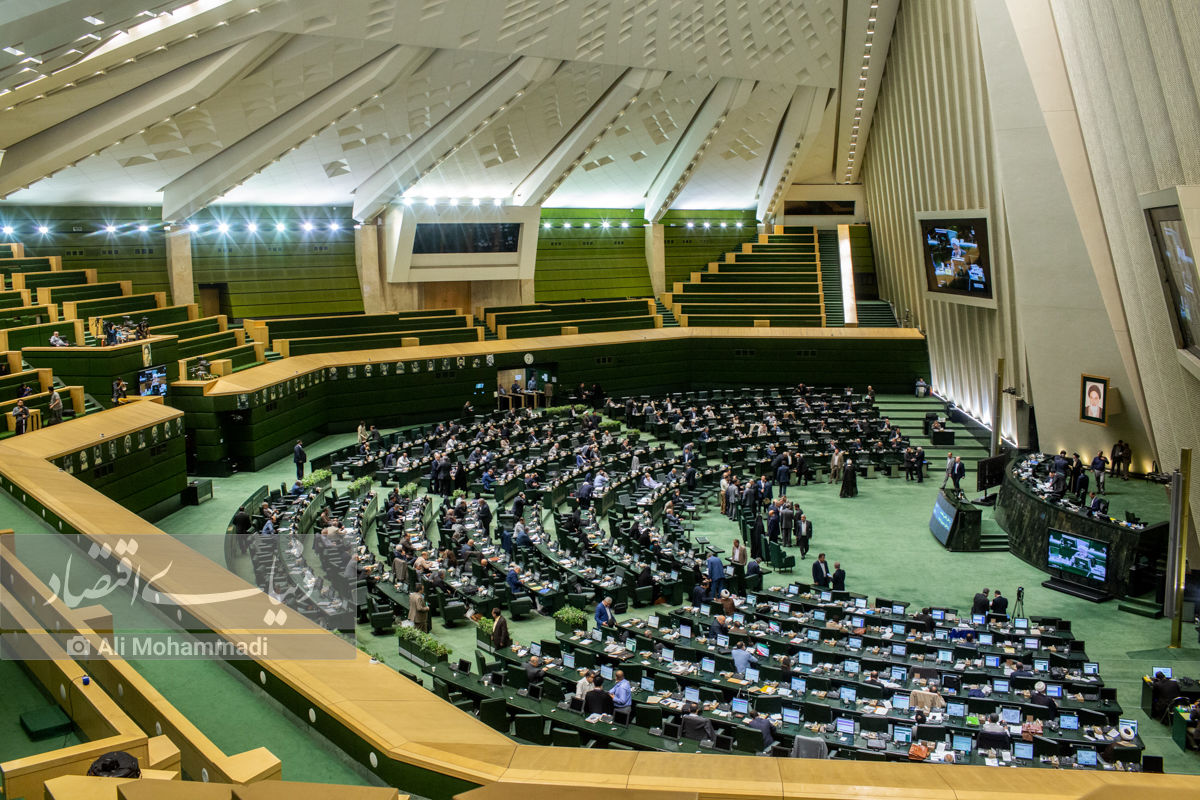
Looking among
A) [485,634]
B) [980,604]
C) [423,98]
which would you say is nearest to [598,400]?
[423,98]

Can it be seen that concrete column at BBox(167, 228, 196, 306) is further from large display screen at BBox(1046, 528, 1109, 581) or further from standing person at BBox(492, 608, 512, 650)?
large display screen at BBox(1046, 528, 1109, 581)

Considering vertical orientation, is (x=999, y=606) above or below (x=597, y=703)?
below

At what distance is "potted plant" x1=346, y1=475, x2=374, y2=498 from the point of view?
22.8 m

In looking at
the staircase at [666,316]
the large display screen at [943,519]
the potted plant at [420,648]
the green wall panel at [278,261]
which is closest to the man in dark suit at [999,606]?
the large display screen at [943,519]

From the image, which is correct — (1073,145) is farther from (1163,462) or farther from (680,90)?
(680,90)

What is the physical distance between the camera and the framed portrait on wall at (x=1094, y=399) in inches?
875

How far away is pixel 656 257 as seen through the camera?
4422cm

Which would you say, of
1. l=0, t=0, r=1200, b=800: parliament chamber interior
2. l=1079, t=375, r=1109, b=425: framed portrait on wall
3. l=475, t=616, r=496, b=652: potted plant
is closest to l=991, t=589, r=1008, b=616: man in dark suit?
l=0, t=0, r=1200, b=800: parliament chamber interior

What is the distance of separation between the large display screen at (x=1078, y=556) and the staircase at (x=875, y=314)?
842 inches

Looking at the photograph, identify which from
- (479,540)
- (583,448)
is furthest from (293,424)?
(479,540)

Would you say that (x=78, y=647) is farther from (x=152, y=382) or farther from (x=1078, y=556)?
(x=152, y=382)

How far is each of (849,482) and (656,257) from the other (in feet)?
68.4

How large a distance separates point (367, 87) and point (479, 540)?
14742mm

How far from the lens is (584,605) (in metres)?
16.8
